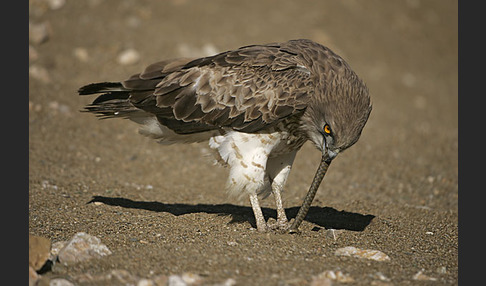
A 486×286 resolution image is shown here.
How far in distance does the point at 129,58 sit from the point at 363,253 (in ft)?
32.0

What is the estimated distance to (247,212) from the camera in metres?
8.46

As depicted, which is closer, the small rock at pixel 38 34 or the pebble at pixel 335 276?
the pebble at pixel 335 276

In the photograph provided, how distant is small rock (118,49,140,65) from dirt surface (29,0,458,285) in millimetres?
157

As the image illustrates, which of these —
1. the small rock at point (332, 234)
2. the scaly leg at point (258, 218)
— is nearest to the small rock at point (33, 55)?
the scaly leg at point (258, 218)

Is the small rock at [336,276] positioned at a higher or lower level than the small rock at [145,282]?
higher

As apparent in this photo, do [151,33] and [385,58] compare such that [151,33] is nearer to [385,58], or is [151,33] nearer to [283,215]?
[385,58]

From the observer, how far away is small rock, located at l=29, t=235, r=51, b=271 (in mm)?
5438

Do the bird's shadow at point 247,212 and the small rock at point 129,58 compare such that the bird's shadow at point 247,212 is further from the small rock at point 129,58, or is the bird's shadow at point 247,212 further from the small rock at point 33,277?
the small rock at point 129,58

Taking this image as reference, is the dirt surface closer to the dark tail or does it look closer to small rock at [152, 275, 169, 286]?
small rock at [152, 275, 169, 286]

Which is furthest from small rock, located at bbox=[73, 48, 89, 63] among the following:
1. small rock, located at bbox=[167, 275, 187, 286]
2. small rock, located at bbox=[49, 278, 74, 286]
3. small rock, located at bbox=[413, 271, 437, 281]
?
small rock, located at bbox=[413, 271, 437, 281]

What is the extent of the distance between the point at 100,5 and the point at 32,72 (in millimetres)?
4069

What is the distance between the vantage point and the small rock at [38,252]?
5438 millimetres

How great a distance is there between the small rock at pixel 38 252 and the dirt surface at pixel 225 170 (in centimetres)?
18

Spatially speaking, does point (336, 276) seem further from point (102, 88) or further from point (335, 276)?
point (102, 88)
